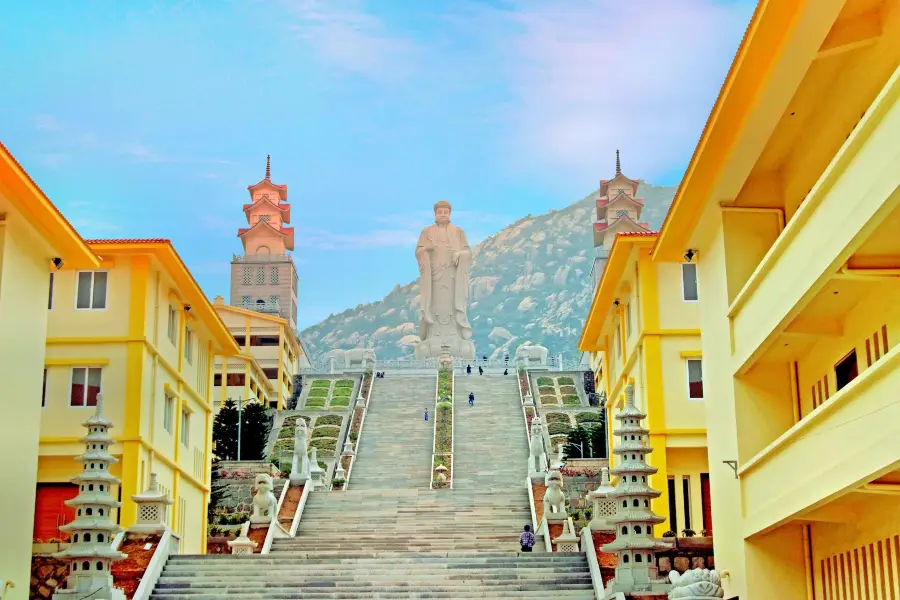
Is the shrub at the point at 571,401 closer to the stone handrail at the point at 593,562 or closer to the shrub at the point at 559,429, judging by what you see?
the shrub at the point at 559,429

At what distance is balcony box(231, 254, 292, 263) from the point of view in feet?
330

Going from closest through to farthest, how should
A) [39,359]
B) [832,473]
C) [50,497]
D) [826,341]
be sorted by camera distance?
[832,473], [826,341], [39,359], [50,497]

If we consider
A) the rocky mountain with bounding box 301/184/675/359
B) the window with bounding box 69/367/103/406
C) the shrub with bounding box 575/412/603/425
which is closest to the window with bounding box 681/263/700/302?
the window with bounding box 69/367/103/406

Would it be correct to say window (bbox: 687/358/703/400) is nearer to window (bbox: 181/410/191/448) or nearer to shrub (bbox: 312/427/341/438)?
window (bbox: 181/410/191/448)

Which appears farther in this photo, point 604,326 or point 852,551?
point 604,326

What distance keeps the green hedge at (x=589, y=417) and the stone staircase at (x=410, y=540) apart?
109 inches

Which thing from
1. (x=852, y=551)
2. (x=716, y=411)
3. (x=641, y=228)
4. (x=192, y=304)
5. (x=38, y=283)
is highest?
(x=641, y=228)

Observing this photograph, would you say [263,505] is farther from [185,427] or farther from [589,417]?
[589,417]

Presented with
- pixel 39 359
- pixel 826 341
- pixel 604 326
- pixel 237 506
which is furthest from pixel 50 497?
pixel 826 341

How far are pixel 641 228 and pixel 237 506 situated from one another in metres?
55.8

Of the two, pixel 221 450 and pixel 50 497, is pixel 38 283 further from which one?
pixel 221 450

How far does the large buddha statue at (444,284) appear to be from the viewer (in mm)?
69500

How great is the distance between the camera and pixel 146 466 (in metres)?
31.4

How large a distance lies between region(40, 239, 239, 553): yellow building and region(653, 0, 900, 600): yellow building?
13.7 metres
